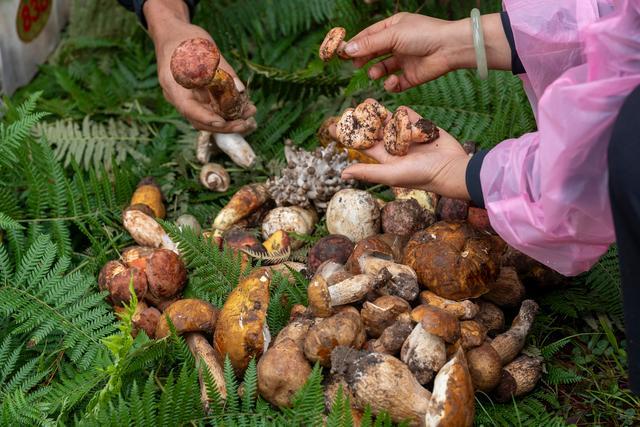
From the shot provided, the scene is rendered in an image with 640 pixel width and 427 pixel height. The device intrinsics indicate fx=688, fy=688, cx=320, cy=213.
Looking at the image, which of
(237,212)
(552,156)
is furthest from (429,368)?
(237,212)

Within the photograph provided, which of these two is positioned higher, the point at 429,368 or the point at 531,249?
the point at 531,249

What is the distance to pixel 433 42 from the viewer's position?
2969 mm

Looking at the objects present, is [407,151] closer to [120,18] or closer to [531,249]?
[531,249]

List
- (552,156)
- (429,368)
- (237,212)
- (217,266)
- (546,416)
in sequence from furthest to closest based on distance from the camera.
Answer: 1. (237,212)
2. (217,266)
3. (546,416)
4. (429,368)
5. (552,156)

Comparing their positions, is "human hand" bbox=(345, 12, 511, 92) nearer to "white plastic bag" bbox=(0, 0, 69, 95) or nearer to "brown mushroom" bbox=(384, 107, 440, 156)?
"brown mushroom" bbox=(384, 107, 440, 156)

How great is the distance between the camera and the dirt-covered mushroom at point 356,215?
2.96m

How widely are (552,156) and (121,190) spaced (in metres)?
2.22

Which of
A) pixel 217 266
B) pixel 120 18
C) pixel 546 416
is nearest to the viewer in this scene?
pixel 546 416

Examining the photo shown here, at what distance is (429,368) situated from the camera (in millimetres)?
2254

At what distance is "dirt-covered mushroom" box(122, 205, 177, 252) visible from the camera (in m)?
3.20

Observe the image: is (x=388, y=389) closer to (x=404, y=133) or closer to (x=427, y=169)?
(x=427, y=169)

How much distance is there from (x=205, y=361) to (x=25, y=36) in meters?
3.13

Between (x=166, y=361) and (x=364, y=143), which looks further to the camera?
(x=364, y=143)

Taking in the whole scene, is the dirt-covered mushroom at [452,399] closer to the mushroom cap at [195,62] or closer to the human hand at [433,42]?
the human hand at [433,42]
